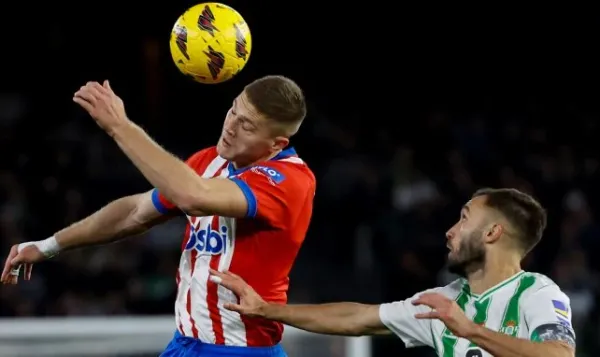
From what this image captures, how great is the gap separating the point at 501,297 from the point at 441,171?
615cm

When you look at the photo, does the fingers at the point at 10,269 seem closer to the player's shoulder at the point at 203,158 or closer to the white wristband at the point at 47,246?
the white wristband at the point at 47,246

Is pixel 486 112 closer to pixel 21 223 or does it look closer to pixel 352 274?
pixel 352 274

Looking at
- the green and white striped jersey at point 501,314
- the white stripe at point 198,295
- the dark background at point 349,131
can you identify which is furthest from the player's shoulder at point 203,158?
the dark background at point 349,131

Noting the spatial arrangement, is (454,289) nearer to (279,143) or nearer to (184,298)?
(279,143)

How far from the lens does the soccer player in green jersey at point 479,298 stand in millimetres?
4027

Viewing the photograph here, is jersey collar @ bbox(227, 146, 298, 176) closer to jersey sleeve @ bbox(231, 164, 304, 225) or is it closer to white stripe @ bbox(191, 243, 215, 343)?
jersey sleeve @ bbox(231, 164, 304, 225)

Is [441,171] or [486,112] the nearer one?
[441,171]

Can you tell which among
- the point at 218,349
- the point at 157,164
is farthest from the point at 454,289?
the point at 157,164

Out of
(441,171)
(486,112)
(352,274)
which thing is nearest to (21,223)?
(352,274)

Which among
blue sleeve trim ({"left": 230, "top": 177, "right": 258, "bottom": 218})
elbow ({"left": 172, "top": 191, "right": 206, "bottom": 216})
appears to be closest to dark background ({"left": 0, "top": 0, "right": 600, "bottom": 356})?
blue sleeve trim ({"left": 230, "top": 177, "right": 258, "bottom": 218})

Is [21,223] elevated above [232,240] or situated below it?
above

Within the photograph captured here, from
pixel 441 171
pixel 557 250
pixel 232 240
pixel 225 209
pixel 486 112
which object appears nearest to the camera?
pixel 225 209

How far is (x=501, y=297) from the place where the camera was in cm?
414

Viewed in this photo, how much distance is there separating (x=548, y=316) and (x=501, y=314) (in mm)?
214
